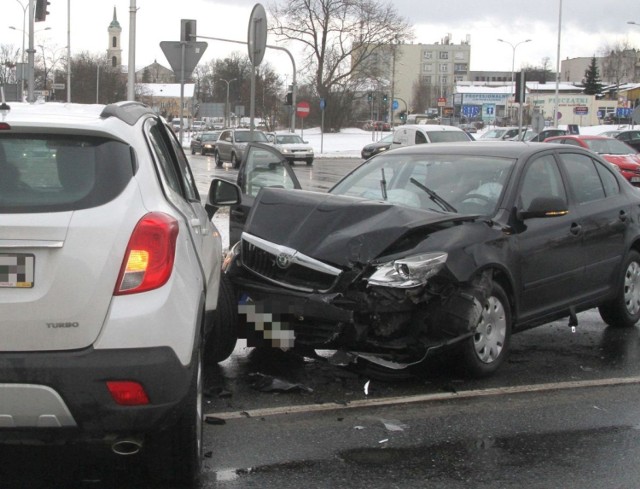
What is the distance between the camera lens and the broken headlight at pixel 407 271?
201 inches

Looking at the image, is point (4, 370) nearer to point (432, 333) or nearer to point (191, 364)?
point (191, 364)

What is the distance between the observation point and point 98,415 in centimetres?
315

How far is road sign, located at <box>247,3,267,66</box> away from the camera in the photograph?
34.9 ft

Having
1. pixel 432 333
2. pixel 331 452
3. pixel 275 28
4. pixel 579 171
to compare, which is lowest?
pixel 331 452

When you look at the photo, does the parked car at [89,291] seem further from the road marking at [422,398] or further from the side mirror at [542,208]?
the side mirror at [542,208]

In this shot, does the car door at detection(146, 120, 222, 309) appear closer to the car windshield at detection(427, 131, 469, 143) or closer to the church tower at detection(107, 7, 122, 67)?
the car windshield at detection(427, 131, 469, 143)

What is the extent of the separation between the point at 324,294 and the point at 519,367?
184cm

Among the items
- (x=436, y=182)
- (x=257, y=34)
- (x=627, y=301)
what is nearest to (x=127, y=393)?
(x=436, y=182)

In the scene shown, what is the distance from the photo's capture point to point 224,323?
5.73m

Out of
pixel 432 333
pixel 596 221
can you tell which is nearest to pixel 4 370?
pixel 432 333

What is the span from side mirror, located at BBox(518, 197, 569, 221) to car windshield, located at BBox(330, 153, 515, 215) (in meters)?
0.23

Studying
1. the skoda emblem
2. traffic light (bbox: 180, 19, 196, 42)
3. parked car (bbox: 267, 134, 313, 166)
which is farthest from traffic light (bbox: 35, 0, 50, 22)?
the skoda emblem

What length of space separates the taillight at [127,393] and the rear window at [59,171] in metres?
0.69

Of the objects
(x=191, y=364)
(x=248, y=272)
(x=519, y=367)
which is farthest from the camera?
(x=519, y=367)
